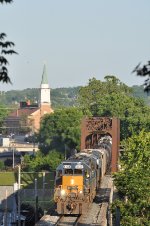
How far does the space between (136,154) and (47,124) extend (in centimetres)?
7903

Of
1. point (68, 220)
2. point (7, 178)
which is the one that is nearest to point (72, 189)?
point (68, 220)

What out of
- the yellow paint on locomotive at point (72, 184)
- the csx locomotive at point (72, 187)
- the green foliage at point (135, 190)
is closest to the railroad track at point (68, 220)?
the csx locomotive at point (72, 187)

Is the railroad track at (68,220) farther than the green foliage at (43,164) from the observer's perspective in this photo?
No

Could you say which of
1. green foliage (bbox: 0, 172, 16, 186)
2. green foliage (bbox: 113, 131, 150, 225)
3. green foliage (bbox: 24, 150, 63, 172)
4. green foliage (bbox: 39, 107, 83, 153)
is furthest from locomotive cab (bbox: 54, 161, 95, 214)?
green foliage (bbox: 39, 107, 83, 153)

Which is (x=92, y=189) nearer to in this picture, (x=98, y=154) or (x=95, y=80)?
(x=98, y=154)

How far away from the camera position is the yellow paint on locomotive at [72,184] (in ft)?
149

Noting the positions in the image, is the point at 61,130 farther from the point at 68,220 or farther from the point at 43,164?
the point at 68,220

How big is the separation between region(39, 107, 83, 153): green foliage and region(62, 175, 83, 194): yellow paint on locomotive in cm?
7122

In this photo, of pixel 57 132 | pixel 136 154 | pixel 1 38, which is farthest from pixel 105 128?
pixel 1 38

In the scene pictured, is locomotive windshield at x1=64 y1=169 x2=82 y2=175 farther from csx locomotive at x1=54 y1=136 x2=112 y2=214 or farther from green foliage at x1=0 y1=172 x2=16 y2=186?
green foliage at x1=0 y1=172 x2=16 y2=186

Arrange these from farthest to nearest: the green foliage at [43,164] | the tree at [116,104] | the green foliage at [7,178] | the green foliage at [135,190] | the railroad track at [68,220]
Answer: the tree at [116,104]
the green foliage at [43,164]
the green foliage at [7,178]
the railroad track at [68,220]
the green foliage at [135,190]

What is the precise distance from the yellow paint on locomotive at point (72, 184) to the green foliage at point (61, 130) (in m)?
71.2

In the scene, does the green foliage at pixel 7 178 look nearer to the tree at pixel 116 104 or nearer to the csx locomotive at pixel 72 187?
the tree at pixel 116 104

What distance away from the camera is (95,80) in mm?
149875
